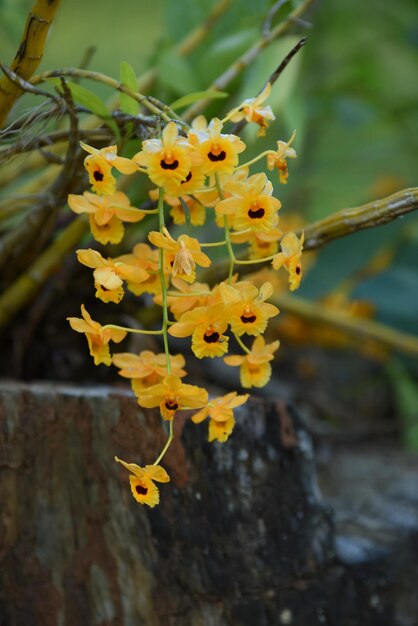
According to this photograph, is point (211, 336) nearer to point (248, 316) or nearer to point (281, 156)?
point (248, 316)

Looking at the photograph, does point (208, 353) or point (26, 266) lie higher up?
point (208, 353)

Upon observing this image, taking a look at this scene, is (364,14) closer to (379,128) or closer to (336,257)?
(379,128)

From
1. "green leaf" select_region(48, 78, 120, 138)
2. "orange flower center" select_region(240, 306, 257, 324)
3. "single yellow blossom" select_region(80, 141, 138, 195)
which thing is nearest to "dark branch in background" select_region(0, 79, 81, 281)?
"green leaf" select_region(48, 78, 120, 138)

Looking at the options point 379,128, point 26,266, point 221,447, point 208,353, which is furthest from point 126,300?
point 379,128

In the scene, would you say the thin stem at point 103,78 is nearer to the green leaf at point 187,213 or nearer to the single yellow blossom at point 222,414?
the green leaf at point 187,213

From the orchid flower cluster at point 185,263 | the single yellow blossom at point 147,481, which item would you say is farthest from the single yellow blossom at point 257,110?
the single yellow blossom at point 147,481

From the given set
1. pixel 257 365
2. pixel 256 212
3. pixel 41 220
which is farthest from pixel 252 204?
pixel 41 220

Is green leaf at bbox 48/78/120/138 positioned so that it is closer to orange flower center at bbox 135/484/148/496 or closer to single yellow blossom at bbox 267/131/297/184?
single yellow blossom at bbox 267/131/297/184
